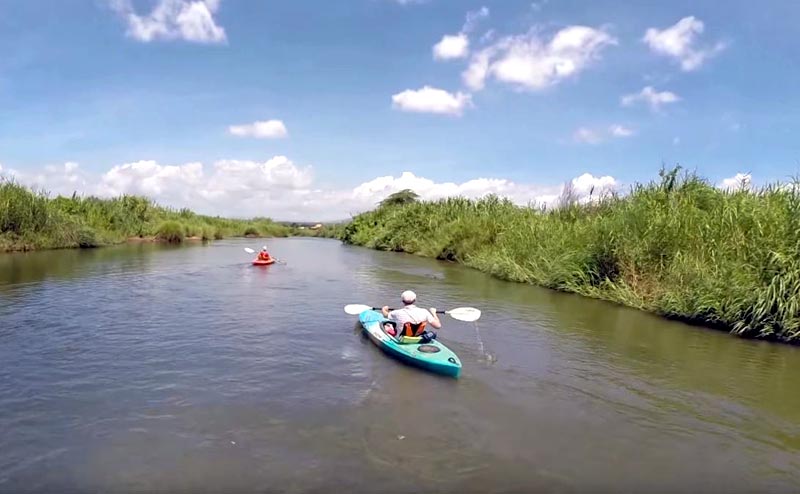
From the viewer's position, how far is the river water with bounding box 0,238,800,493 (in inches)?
188

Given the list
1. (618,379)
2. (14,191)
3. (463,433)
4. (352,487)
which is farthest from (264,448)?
(14,191)

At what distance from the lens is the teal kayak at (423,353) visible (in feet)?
24.6

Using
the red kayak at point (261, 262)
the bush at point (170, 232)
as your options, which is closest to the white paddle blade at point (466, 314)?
the red kayak at point (261, 262)

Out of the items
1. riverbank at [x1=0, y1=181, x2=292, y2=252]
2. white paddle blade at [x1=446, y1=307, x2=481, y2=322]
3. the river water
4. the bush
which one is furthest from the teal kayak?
the bush

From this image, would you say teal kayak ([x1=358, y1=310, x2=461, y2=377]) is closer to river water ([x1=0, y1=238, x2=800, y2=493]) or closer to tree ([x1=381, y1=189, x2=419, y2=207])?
river water ([x1=0, y1=238, x2=800, y2=493])

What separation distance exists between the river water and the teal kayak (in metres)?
0.17

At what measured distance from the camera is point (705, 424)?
6.18 meters

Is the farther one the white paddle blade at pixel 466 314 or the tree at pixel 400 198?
the tree at pixel 400 198

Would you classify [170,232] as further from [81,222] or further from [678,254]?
[678,254]

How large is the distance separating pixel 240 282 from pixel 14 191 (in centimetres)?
1540

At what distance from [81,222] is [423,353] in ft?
95.5

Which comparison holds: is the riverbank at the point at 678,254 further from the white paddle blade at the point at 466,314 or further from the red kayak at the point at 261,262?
the red kayak at the point at 261,262

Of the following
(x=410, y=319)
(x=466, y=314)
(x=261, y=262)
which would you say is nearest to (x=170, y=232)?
(x=261, y=262)

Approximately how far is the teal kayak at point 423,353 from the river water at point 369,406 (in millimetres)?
172
